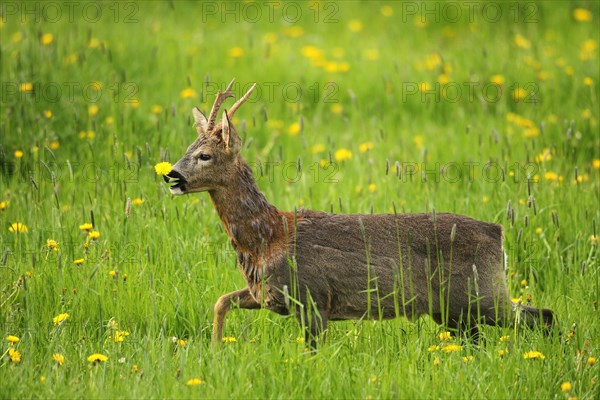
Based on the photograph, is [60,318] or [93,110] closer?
[60,318]

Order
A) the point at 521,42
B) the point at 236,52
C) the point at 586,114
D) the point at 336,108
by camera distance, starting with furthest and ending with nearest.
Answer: the point at 521,42, the point at 236,52, the point at 336,108, the point at 586,114

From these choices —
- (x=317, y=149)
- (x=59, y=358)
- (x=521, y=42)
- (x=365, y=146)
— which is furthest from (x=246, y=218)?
(x=521, y=42)

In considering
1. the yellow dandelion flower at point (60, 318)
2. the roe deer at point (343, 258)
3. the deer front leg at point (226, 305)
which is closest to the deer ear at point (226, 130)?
the roe deer at point (343, 258)

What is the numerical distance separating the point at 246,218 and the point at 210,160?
0.36 m

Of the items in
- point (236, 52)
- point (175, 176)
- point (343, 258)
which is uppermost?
point (236, 52)

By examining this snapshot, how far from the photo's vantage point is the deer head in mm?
5078

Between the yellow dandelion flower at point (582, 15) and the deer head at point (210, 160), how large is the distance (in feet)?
23.7

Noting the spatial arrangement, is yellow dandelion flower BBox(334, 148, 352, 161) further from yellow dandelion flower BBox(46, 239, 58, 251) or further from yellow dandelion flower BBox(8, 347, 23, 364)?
yellow dandelion flower BBox(8, 347, 23, 364)

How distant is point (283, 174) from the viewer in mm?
7859

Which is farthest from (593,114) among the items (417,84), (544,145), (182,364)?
(182,364)

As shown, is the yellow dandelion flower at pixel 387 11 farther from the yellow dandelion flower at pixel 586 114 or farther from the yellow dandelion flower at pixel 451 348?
the yellow dandelion flower at pixel 451 348

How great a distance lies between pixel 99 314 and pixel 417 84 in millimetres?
4958

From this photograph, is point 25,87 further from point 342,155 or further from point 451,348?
point 451,348

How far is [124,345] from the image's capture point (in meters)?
5.06
